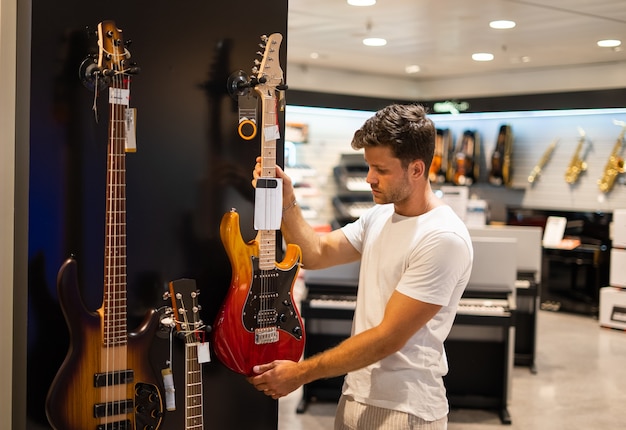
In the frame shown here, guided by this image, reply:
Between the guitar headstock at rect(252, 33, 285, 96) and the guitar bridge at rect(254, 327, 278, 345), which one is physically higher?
the guitar headstock at rect(252, 33, 285, 96)

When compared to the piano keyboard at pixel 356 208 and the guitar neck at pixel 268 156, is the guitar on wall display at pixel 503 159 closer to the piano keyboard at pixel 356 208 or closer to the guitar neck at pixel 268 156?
the piano keyboard at pixel 356 208

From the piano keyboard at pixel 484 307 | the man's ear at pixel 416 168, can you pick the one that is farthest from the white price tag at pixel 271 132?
the piano keyboard at pixel 484 307

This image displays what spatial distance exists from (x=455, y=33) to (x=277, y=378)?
18.8ft

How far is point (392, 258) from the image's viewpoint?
89.7 inches

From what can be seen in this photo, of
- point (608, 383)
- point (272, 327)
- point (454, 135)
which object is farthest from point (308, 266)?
point (454, 135)

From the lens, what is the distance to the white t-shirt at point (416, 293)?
7.11ft

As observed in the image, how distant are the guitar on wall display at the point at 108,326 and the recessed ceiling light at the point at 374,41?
6136mm

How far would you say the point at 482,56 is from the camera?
29.3 feet

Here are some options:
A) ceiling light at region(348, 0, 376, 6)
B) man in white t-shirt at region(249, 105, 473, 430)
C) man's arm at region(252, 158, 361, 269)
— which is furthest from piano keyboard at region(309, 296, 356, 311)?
man in white t-shirt at region(249, 105, 473, 430)

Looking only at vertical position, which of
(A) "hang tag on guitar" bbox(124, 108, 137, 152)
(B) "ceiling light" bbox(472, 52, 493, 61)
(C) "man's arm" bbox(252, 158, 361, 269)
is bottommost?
(C) "man's arm" bbox(252, 158, 361, 269)

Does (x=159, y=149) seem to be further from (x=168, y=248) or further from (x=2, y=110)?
(x=2, y=110)

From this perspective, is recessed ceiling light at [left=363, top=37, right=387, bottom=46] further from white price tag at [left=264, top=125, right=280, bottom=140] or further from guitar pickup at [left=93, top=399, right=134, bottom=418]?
guitar pickup at [left=93, top=399, right=134, bottom=418]

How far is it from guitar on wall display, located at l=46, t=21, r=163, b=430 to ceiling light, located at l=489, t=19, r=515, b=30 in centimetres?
526

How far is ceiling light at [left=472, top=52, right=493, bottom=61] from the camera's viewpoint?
8.74 meters
